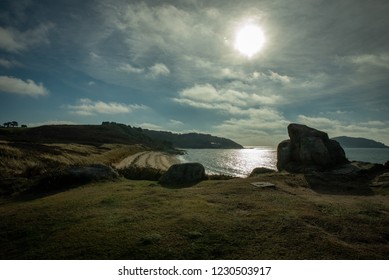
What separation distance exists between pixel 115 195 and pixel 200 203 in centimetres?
672

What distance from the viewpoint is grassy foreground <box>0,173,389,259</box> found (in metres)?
10.1

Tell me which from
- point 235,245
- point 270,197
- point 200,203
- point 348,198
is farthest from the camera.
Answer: point 348,198

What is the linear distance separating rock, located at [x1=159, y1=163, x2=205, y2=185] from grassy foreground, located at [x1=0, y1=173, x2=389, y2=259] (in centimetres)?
772

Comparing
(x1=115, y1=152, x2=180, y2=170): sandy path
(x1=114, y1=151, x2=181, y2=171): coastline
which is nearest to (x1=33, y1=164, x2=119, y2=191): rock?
(x1=114, y1=151, x2=181, y2=171): coastline

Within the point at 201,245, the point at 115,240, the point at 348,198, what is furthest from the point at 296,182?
the point at 115,240

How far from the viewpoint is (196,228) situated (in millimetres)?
12211

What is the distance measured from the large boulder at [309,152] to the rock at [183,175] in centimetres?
1482

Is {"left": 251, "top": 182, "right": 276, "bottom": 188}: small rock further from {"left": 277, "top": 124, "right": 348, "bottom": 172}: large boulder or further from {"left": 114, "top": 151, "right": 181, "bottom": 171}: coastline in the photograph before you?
{"left": 114, "top": 151, "right": 181, "bottom": 171}: coastline

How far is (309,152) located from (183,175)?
18370 millimetres

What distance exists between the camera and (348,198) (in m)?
20.6

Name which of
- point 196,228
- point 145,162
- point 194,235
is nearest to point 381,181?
point 196,228

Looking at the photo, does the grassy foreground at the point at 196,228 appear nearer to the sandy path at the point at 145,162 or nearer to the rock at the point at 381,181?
the rock at the point at 381,181

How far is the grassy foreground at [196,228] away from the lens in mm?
10109
